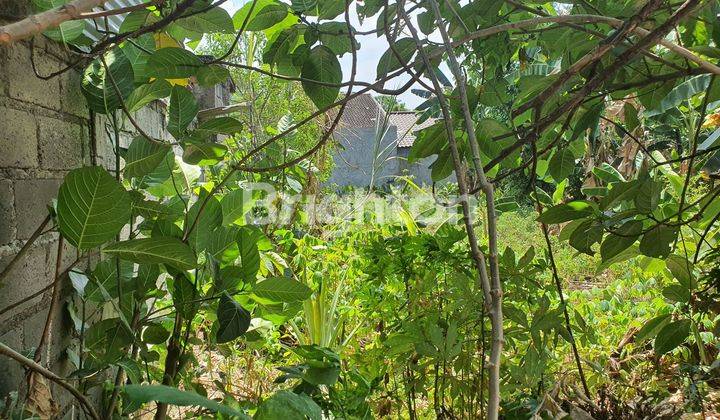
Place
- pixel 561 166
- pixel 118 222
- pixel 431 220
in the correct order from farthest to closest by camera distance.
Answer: pixel 431 220 → pixel 561 166 → pixel 118 222

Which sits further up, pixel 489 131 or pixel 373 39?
pixel 373 39

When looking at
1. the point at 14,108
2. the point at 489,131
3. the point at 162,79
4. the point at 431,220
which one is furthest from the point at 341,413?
the point at 431,220

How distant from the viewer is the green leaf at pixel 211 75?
97 centimetres

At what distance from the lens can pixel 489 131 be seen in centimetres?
99

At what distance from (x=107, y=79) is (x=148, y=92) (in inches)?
2.9

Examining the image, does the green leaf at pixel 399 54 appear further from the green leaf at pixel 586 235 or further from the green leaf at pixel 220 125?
the green leaf at pixel 586 235

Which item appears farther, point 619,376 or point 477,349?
point 619,376

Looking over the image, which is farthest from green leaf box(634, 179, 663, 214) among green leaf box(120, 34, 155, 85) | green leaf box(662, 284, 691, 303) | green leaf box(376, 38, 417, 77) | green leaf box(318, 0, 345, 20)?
green leaf box(120, 34, 155, 85)

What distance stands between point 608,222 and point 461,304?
1.12 feet

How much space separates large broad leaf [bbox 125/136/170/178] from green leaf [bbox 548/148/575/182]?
79 cm

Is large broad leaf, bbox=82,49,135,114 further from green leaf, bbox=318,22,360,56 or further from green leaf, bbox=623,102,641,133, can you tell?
green leaf, bbox=623,102,641,133

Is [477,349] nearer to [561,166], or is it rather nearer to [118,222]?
[561,166]

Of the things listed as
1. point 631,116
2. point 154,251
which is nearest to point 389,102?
point 631,116

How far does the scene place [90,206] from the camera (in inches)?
26.2
